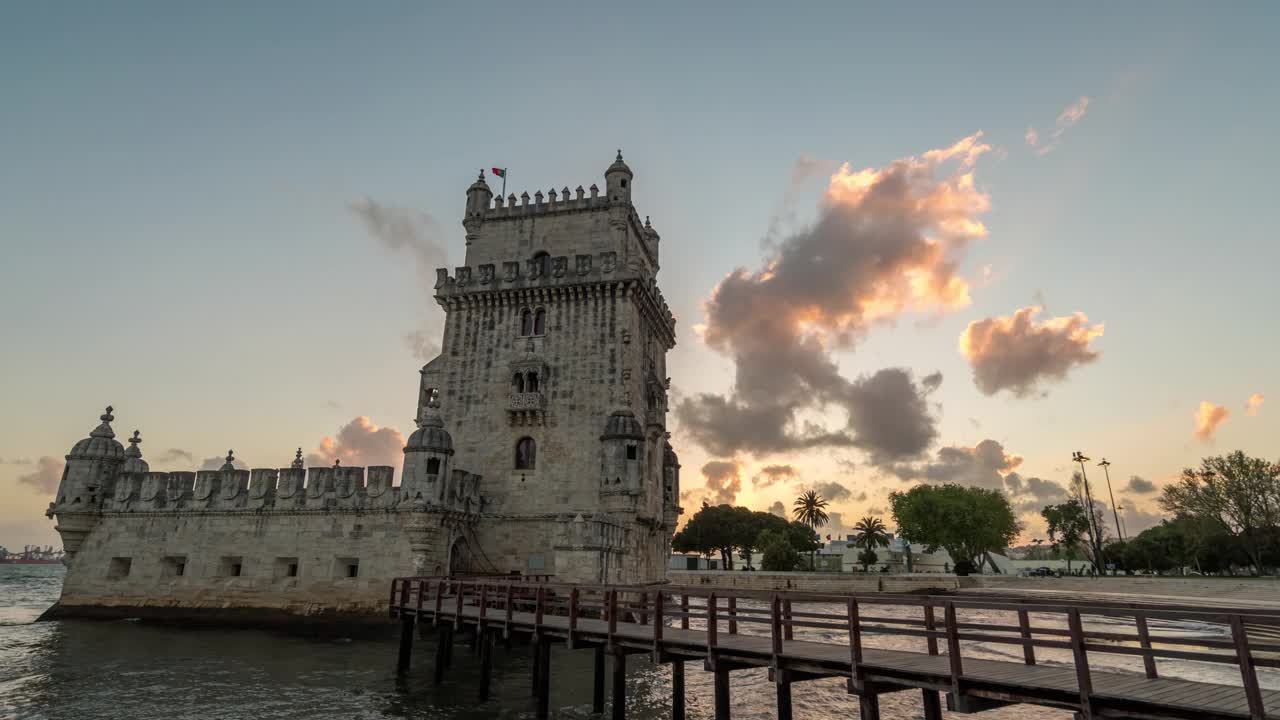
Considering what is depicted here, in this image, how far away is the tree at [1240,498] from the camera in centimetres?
6156

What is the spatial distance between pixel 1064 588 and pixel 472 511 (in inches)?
2068

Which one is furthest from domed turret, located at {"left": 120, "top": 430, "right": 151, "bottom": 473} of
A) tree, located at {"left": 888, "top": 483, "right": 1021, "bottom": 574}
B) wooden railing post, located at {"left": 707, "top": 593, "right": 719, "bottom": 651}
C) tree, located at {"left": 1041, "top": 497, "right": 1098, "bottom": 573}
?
tree, located at {"left": 1041, "top": 497, "right": 1098, "bottom": 573}

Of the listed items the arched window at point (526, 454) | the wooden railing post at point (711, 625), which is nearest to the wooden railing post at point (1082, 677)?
the wooden railing post at point (711, 625)

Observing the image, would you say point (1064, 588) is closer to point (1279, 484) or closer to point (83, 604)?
point (1279, 484)

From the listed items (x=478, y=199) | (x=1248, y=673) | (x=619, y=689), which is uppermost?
(x=478, y=199)

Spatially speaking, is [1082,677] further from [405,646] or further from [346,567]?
[346,567]

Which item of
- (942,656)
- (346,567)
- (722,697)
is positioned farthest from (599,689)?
(346,567)

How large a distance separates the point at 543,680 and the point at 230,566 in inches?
837

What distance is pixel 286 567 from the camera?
31.8 m

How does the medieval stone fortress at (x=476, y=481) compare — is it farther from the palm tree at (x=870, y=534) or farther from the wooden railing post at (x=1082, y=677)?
the palm tree at (x=870, y=534)

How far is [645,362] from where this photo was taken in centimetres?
3875

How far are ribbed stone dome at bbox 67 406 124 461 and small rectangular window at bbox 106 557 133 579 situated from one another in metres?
5.05

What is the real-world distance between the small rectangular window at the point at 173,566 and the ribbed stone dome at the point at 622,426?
66.3ft

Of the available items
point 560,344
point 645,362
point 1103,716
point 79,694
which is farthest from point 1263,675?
point 79,694
